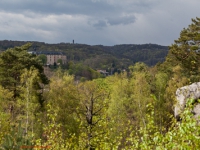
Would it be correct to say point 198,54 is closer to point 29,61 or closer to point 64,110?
point 64,110

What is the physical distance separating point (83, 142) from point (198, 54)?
1168 inches

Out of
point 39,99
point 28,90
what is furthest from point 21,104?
point 39,99

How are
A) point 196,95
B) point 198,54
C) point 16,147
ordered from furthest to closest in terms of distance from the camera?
point 198,54 < point 196,95 < point 16,147

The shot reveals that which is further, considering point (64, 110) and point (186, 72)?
point (186, 72)

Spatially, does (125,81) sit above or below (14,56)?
below

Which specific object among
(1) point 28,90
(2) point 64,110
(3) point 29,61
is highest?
(3) point 29,61

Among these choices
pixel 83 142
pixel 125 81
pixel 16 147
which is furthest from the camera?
pixel 125 81

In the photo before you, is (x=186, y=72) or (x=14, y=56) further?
(x=186, y=72)

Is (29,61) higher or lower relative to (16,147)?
higher

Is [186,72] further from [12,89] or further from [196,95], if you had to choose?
[12,89]

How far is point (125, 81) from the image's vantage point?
44250mm

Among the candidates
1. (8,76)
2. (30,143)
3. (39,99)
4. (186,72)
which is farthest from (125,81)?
(30,143)

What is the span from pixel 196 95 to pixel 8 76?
21.4 metres

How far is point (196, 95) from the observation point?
27.8 meters
